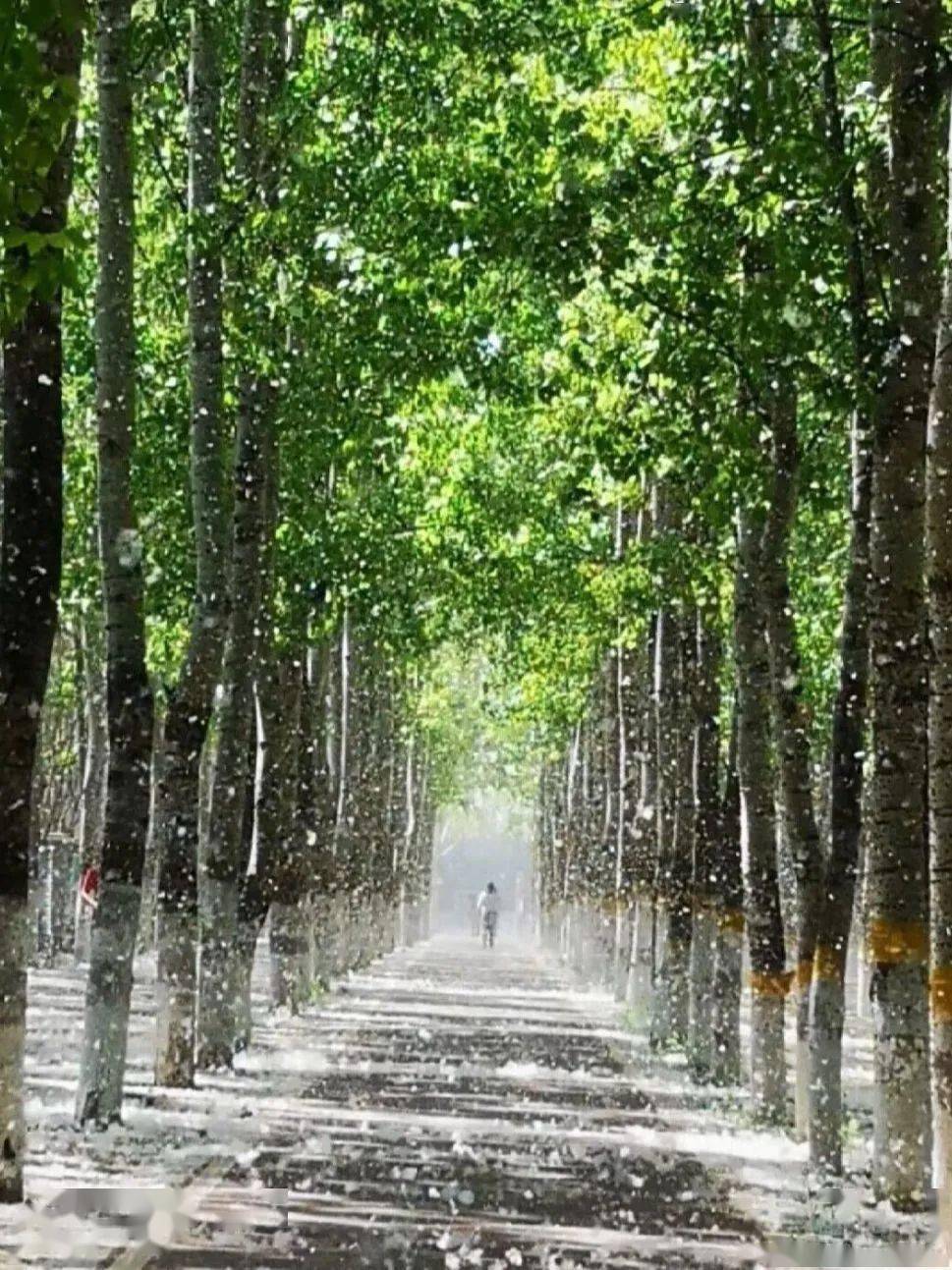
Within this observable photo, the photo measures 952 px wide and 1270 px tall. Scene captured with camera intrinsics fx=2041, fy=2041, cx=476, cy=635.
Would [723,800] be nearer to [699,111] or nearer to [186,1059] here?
[186,1059]

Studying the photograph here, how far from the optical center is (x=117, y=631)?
53.9 ft

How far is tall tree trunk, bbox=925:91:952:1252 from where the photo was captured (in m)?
9.12

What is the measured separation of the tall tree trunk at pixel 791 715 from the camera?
55.0 feet

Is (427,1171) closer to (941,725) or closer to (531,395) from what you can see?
(941,725)

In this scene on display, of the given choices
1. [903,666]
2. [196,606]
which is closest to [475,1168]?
[903,666]

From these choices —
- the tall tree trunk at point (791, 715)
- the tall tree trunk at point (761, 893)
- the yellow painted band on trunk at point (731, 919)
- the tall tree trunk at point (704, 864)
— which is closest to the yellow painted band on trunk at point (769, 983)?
the tall tree trunk at point (761, 893)

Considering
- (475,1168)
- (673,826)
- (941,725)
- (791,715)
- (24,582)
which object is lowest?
(475,1168)

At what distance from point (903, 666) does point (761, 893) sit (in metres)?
6.35

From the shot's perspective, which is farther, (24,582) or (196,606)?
(196,606)

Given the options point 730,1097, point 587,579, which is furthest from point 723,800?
point 587,579

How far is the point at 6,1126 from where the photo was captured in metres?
11.4

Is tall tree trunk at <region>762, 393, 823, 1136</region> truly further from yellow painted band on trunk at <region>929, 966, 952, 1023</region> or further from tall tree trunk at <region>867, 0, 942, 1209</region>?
yellow painted band on trunk at <region>929, 966, 952, 1023</region>

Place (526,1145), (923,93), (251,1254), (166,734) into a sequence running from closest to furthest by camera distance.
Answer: (251,1254) → (923,93) → (526,1145) → (166,734)

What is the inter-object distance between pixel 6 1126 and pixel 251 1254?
171 centimetres
